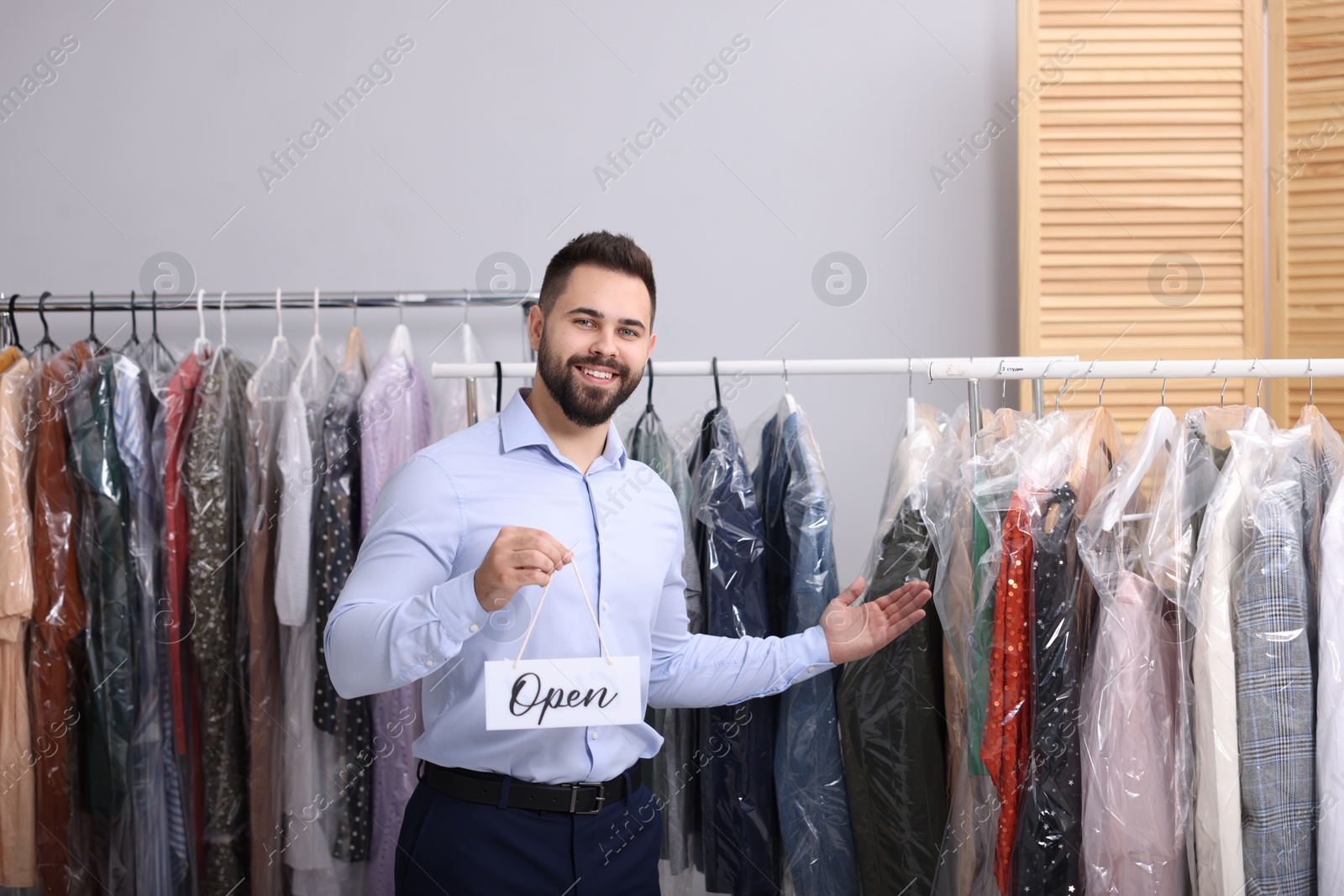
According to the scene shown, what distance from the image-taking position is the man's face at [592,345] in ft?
4.62

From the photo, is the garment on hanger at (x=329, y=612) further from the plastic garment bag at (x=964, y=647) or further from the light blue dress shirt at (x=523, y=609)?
the plastic garment bag at (x=964, y=647)

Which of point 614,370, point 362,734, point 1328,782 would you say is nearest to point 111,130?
point 362,734

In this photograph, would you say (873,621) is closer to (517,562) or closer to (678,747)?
(678,747)

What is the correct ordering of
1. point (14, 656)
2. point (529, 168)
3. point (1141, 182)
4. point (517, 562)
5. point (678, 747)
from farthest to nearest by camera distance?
point (529, 168)
point (1141, 182)
point (14, 656)
point (678, 747)
point (517, 562)

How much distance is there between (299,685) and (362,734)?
0.56ft

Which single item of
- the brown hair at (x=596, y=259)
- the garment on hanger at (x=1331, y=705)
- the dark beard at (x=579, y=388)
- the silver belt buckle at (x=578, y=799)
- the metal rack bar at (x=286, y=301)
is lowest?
the silver belt buckle at (x=578, y=799)

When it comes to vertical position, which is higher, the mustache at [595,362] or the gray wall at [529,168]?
the gray wall at [529,168]

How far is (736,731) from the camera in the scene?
1.63 m

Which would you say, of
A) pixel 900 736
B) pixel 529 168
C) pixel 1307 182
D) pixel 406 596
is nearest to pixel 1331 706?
pixel 900 736

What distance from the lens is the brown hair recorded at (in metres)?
1.44

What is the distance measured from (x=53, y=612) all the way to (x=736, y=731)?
1438 mm

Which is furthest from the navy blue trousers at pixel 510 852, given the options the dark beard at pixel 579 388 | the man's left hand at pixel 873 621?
the dark beard at pixel 579 388

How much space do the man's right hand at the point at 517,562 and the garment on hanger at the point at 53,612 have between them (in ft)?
4.33

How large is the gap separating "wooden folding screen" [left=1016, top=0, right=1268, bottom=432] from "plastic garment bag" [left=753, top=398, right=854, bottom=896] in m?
0.79
